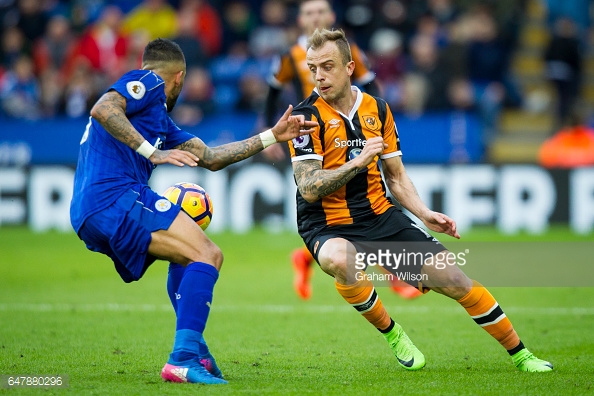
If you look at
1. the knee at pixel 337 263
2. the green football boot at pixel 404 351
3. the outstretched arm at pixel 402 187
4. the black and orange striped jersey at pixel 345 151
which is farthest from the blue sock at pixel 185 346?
the outstretched arm at pixel 402 187

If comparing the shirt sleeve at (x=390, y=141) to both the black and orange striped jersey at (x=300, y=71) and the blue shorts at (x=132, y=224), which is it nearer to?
the blue shorts at (x=132, y=224)

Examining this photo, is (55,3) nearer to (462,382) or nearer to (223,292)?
(223,292)

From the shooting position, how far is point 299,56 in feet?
31.2

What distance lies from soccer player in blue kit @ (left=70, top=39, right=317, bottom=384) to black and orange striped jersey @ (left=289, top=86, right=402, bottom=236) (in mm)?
876

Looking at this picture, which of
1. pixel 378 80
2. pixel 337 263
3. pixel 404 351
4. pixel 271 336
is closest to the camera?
pixel 337 263

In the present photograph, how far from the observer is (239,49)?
61.7 ft

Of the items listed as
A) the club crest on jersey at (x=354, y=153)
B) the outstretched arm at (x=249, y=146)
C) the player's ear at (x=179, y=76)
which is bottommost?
the club crest on jersey at (x=354, y=153)

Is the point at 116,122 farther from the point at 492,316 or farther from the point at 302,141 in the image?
the point at 492,316

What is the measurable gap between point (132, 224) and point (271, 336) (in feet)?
7.51

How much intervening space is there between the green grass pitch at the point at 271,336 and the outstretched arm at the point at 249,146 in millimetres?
1408

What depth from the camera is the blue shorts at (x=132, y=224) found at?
18.7 ft

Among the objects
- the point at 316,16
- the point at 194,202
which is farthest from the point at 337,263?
the point at 316,16

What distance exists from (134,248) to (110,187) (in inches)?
16.2

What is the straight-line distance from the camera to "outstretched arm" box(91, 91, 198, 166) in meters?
5.64
